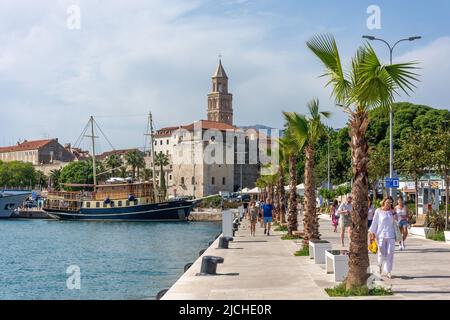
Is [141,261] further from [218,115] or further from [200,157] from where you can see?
[218,115]

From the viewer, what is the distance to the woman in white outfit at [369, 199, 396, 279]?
1329 centimetres

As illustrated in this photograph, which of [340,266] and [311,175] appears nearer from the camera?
[340,266]

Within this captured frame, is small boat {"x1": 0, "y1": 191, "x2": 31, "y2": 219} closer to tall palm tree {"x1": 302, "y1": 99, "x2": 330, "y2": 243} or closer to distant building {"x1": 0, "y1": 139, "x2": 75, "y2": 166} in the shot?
distant building {"x1": 0, "y1": 139, "x2": 75, "y2": 166}

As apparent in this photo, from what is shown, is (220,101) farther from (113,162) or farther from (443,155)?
(443,155)

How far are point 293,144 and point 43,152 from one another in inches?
6459

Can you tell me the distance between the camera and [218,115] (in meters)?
170

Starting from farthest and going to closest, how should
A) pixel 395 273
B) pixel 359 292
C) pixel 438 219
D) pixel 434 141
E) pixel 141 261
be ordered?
pixel 434 141
pixel 141 261
pixel 438 219
pixel 395 273
pixel 359 292

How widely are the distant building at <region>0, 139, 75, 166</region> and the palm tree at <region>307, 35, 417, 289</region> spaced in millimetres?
171503

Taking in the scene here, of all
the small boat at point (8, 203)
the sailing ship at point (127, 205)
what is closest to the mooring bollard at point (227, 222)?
the sailing ship at point (127, 205)

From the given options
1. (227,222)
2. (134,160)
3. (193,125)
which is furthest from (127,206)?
(193,125)

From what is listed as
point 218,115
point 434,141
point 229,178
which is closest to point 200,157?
point 229,178

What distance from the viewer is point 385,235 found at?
43.7ft

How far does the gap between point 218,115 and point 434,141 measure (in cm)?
13853

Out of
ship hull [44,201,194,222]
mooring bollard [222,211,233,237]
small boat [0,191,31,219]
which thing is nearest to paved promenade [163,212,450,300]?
mooring bollard [222,211,233,237]
